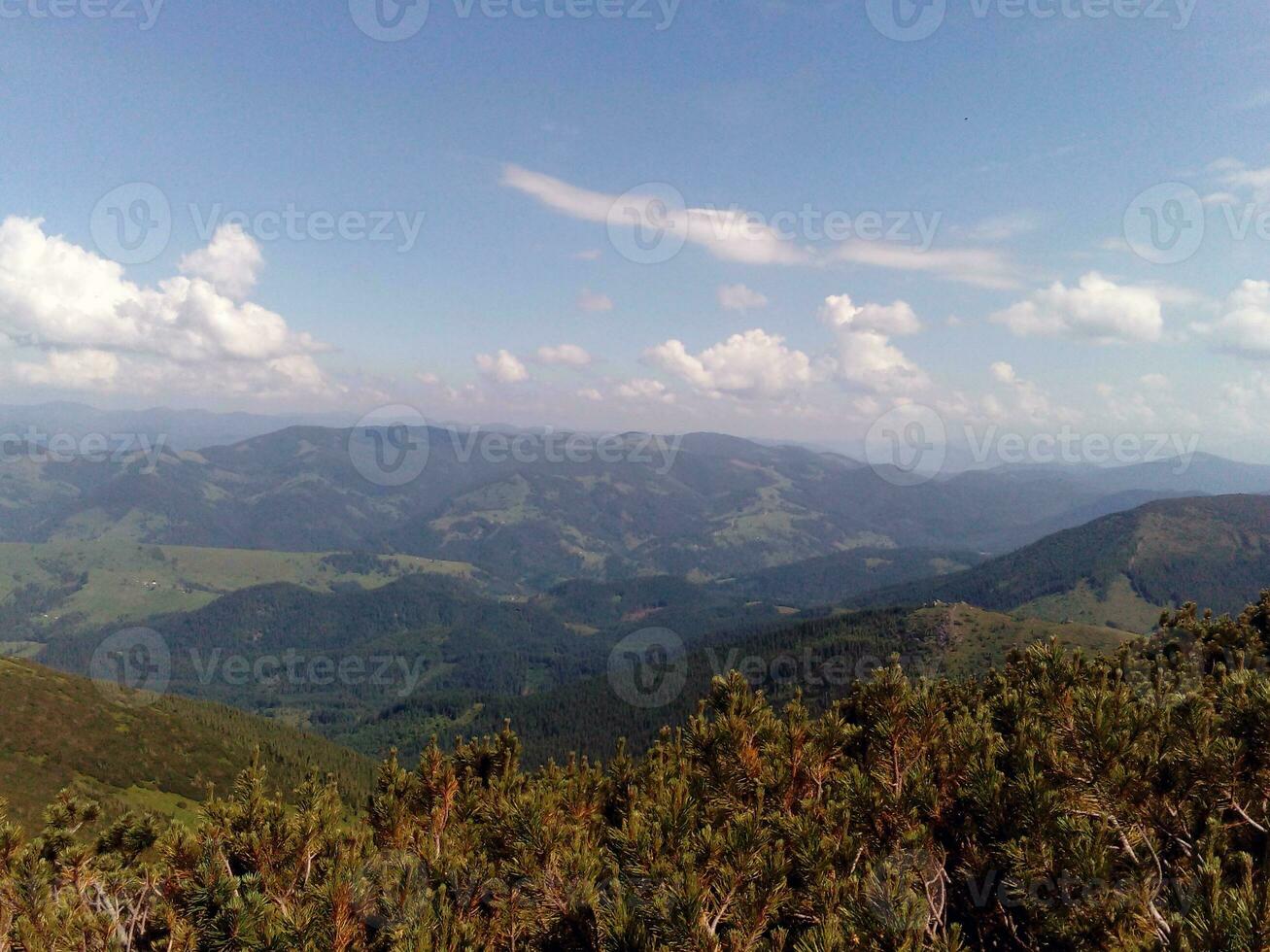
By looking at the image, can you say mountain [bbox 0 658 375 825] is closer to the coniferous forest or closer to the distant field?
the coniferous forest

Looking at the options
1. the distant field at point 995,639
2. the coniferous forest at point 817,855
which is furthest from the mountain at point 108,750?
the distant field at point 995,639

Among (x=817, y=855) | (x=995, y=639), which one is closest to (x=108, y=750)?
(x=817, y=855)

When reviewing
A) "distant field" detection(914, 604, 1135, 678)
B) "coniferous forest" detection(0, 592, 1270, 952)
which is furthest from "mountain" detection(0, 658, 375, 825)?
"distant field" detection(914, 604, 1135, 678)

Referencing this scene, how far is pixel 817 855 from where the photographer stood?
8.68m

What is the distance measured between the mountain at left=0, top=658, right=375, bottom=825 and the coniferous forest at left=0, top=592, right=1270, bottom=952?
289 ft

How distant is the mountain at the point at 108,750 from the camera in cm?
9938

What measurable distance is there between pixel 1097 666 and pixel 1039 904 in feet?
36.9

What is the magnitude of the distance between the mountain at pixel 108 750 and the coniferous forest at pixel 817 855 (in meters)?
88.1

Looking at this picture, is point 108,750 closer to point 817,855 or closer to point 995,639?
point 817,855

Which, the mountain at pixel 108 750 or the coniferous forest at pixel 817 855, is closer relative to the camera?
the coniferous forest at pixel 817 855

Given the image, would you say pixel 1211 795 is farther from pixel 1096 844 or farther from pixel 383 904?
pixel 383 904

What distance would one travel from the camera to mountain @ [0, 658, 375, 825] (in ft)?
326

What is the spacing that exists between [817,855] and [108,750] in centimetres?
15978

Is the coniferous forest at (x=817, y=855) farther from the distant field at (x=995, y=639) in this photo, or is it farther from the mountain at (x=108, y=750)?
the distant field at (x=995, y=639)
